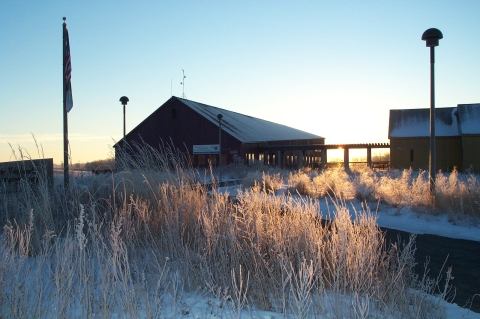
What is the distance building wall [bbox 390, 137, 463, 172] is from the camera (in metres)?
32.9

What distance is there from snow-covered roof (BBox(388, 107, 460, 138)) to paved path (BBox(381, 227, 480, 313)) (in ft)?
91.0

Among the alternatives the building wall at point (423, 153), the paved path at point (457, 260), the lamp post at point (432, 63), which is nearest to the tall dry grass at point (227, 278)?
the paved path at point (457, 260)

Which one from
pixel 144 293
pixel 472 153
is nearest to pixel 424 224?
pixel 144 293

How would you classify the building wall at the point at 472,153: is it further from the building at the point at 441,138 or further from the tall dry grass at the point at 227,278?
the tall dry grass at the point at 227,278

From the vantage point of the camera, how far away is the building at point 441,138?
31.4 metres

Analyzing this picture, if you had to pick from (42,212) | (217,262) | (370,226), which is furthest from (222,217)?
(42,212)

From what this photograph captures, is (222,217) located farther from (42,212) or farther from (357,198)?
(357,198)

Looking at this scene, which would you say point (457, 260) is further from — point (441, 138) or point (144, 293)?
point (441, 138)

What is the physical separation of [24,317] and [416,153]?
112ft

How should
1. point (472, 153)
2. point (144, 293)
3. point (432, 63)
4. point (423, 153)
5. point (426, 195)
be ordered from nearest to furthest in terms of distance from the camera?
point (144, 293) < point (426, 195) < point (432, 63) < point (472, 153) < point (423, 153)

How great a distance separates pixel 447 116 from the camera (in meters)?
35.3

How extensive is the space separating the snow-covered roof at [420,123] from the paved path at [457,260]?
91.0 ft

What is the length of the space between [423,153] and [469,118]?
4153mm

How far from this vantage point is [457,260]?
6367 mm
